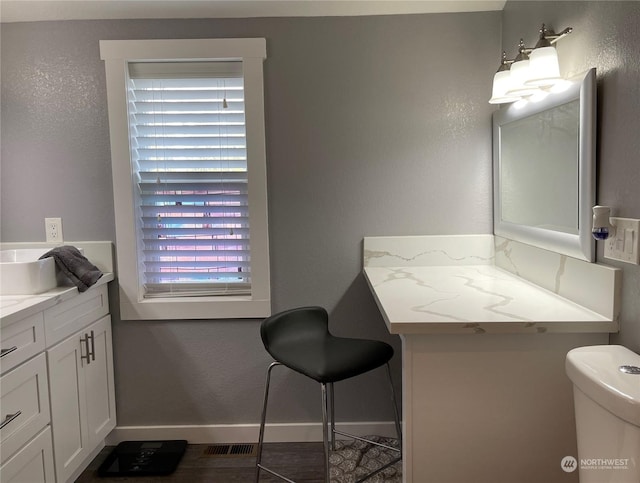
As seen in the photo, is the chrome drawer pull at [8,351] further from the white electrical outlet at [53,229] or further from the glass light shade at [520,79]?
the glass light shade at [520,79]

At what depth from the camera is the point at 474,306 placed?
148 centimetres

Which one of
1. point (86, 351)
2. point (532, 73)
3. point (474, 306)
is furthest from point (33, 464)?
point (532, 73)

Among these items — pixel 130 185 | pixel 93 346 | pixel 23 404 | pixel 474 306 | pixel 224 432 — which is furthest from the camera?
pixel 224 432

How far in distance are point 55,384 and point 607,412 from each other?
1817 mm

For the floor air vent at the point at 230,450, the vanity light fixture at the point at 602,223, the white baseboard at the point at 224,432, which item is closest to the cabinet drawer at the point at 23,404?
the white baseboard at the point at 224,432

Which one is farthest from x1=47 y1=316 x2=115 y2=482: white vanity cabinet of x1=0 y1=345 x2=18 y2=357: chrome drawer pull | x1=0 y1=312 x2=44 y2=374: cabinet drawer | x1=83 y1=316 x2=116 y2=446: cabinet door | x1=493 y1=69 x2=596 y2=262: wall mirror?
x1=493 y1=69 x2=596 y2=262: wall mirror

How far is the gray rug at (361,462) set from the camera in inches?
80.0

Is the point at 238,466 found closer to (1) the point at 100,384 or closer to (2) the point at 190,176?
(1) the point at 100,384

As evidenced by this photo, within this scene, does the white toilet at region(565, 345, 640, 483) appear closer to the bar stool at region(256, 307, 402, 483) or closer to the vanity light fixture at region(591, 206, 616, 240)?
the vanity light fixture at region(591, 206, 616, 240)

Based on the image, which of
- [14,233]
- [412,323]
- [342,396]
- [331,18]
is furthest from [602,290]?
[14,233]

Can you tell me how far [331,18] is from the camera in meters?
2.19

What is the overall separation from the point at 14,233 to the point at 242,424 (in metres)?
1.46

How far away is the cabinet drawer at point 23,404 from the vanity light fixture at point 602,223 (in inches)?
72.9

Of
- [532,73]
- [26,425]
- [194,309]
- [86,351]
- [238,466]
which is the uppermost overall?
[532,73]
